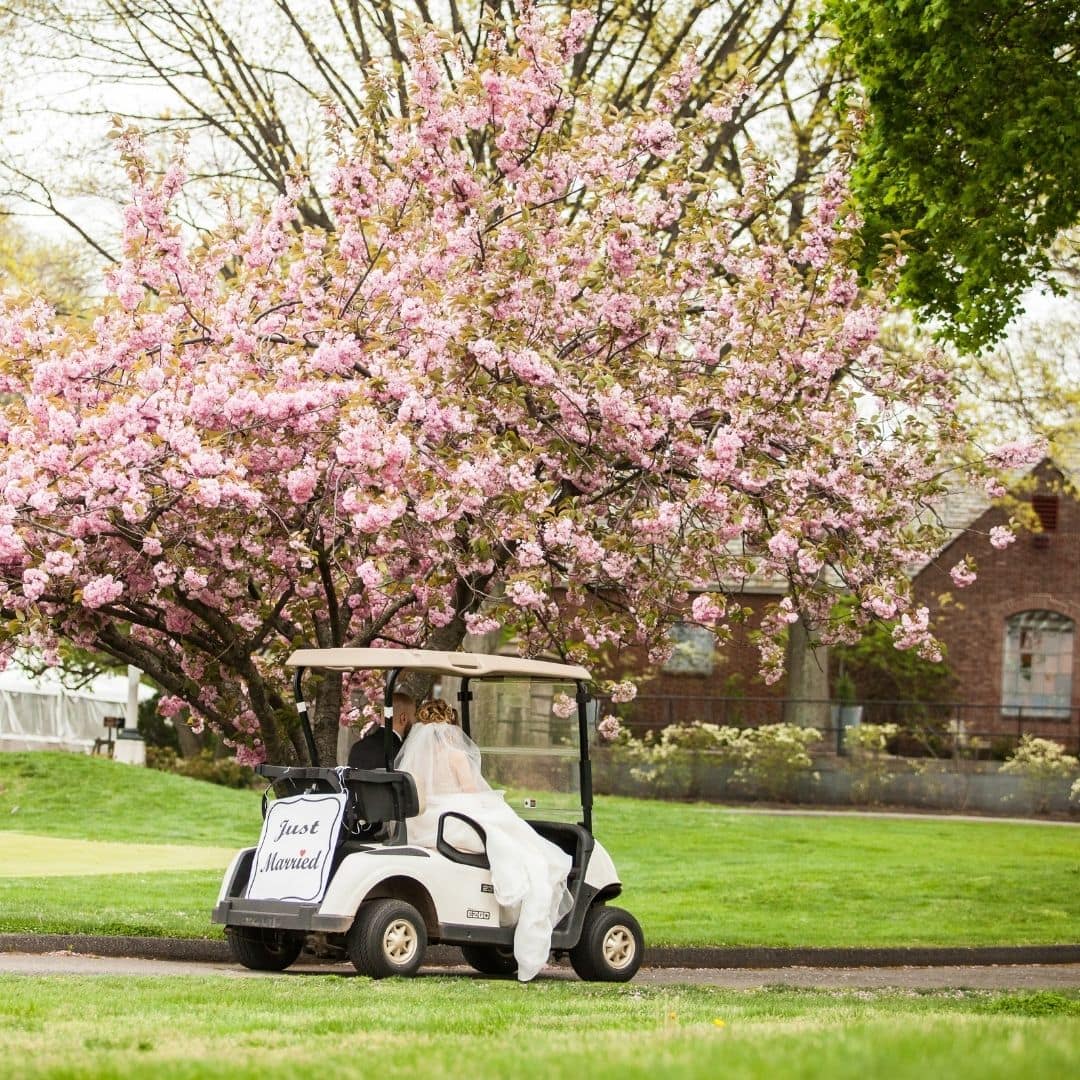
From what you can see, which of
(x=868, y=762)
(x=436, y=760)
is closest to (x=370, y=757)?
(x=436, y=760)

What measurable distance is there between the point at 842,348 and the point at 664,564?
1970mm

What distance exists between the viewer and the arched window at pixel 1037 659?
37.8 meters

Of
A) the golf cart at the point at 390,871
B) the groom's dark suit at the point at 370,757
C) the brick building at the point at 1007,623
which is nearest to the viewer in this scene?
the golf cart at the point at 390,871

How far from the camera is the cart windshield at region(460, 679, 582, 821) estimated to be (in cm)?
1239

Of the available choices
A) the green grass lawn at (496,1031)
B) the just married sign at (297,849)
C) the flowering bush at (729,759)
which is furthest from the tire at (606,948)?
the flowering bush at (729,759)

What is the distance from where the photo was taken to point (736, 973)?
44.9 ft

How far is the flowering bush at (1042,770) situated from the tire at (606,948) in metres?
19.3

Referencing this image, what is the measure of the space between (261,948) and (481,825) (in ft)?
5.60

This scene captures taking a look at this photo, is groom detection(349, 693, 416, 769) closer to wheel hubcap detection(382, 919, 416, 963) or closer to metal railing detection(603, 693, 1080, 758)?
wheel hubcap detection(382, 919, 416, 963)

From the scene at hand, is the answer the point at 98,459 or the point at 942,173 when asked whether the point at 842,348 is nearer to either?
the point at 942,173

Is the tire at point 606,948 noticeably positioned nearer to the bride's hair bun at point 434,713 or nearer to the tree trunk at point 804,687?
the bride's hair bun at point 434,713

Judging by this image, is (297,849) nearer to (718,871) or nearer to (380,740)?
(380,740)

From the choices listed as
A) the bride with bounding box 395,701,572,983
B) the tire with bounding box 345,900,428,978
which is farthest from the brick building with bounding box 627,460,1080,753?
the tire with bounding box 345,900,428,978

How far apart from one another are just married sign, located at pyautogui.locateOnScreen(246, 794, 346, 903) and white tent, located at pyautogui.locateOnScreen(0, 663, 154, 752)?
26149 mm
